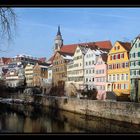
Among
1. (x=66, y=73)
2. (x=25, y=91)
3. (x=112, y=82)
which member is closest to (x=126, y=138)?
(x=112, y=82)

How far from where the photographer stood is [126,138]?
5.50 ft

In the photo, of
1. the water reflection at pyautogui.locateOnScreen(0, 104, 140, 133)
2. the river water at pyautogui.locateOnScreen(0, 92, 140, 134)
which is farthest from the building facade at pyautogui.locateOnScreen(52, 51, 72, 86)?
the water reflection at pyautogui.locateOnScreen(0, 104, 140, 133)

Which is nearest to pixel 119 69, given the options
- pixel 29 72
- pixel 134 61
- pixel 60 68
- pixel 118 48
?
pixel 118 48

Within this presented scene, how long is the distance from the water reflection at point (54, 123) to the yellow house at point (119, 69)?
9.61 feet

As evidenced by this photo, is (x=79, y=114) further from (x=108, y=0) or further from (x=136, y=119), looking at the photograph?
(x=108, y=0)

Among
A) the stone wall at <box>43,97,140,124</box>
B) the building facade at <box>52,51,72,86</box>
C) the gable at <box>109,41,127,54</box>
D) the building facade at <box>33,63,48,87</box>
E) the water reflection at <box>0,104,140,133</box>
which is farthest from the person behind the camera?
the building facade at <box>33,63,48,87</box>

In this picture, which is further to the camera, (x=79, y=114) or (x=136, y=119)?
(x=79, y=114)

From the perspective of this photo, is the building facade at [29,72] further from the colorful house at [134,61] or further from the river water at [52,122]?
the colorful house at [134,61]

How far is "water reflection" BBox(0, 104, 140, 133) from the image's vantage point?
9312 mm

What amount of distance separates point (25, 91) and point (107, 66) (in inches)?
189

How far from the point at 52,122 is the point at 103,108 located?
199cm

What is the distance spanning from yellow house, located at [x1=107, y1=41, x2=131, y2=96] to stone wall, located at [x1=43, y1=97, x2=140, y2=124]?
2.12 meters

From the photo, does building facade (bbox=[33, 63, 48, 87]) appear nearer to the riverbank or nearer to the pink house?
the riverbank

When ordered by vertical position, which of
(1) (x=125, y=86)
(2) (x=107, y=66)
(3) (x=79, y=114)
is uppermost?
(2) (x=107, y=66)
